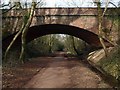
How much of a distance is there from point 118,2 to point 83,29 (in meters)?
5.15

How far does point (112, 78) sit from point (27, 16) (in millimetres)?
15101

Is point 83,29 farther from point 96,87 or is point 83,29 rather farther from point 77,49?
point 77,49

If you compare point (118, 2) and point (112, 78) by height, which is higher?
point (118, 2)

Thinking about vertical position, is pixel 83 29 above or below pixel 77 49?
above

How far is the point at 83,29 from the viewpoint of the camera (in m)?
36.0

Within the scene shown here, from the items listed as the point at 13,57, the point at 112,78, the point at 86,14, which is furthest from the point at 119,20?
the point at 112,78

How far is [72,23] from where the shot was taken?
35406 millimetres

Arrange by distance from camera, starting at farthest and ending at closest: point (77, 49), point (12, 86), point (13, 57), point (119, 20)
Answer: point (77, 49)
point (119, 20)
point (13, 57)
point (12, 86)

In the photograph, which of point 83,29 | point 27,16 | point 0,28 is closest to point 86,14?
point 83,29

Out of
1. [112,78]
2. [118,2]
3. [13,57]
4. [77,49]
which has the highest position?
[118,2]

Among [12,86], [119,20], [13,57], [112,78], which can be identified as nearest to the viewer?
[12,86]

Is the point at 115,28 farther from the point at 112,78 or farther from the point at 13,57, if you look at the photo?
the point at 112,78

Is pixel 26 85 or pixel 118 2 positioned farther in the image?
pixel 118 2

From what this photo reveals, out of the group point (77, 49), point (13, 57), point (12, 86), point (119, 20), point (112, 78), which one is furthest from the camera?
point (77, 49)
